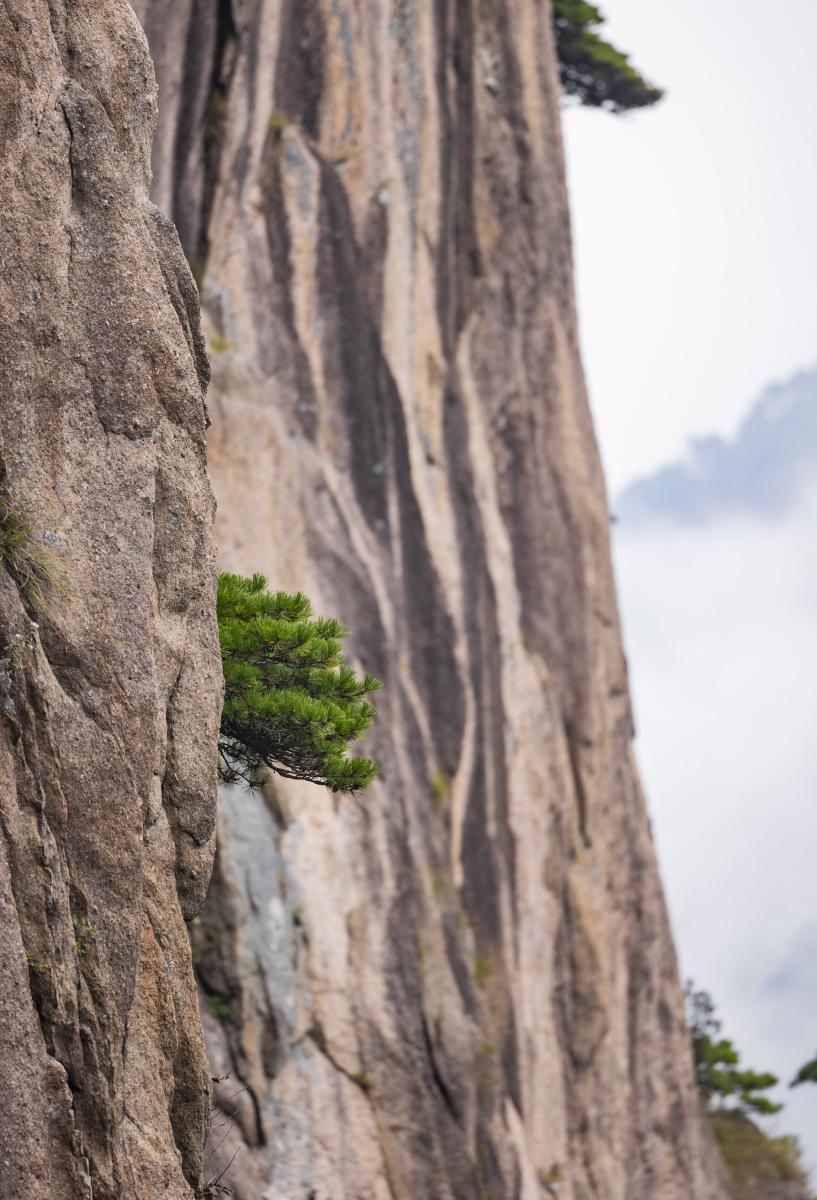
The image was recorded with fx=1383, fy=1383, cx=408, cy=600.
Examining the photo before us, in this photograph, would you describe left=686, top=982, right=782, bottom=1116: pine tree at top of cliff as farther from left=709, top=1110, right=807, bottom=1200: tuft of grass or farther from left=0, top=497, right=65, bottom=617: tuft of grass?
left=0, top=497, right=65, bottom=617: tuft of grass

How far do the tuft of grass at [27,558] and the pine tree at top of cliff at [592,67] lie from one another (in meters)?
27.1

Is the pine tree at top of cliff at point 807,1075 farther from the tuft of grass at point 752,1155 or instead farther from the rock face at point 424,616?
the rock face at point 424,616

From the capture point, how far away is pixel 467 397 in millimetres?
22438

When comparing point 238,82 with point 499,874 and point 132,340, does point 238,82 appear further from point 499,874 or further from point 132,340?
point 132,340

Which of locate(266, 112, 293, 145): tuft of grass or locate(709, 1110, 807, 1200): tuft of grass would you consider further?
locate(709, 1110, 807, 1200): tuft of grass

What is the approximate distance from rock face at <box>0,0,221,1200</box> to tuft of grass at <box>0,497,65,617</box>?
2 cm

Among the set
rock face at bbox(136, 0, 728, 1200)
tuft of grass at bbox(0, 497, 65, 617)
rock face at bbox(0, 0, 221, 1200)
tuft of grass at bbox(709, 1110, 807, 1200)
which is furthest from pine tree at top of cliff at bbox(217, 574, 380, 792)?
tuft of grass at bbox(709, 1110, 807, 1200)

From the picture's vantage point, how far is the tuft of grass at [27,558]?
23.4ft

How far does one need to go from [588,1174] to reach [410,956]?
6.33 meters

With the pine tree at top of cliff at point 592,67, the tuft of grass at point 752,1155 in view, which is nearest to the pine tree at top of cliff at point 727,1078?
the tuft of grass at point 752,1155

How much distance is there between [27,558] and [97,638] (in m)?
0.60

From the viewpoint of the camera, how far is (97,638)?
752cm

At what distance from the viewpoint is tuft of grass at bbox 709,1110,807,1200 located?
97.8 ft

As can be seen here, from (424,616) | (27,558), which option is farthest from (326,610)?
(27,558)
